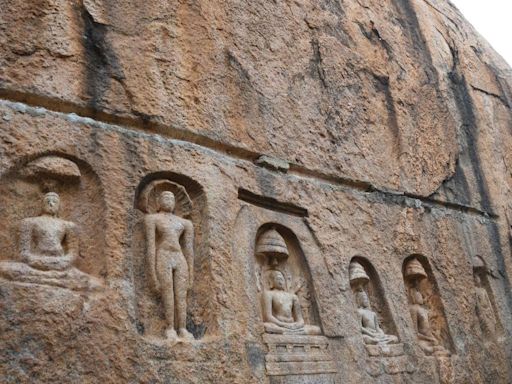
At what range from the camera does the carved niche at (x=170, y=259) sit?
3.96 meters

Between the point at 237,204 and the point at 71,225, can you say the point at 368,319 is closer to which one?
the point at 237,204

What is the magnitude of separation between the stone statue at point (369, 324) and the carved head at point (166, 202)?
6.23 feet

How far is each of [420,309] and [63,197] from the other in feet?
11.3

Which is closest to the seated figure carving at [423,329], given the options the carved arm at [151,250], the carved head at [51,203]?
the carved arm at [151,250]

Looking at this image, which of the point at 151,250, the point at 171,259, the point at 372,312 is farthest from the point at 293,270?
the point at 151,250

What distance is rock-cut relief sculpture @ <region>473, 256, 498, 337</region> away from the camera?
654 centimetres

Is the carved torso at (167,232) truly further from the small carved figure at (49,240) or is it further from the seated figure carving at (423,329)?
the seated figure carving at (423,329)

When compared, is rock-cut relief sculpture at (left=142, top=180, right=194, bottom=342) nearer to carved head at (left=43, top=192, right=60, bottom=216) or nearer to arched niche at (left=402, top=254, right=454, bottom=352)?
carved head at (left=43, top=192, right=60, bottom=216)

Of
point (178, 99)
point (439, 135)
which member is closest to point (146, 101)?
point (178, 99)

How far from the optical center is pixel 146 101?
4480 millimetres

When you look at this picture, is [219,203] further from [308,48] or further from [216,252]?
[308,48]

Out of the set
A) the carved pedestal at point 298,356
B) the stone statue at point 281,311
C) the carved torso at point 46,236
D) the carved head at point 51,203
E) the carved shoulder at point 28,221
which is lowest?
the carved pedestal at point 298,356

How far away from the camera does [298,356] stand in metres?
4.43

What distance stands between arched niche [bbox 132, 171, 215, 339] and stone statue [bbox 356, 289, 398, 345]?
160 centimetres
